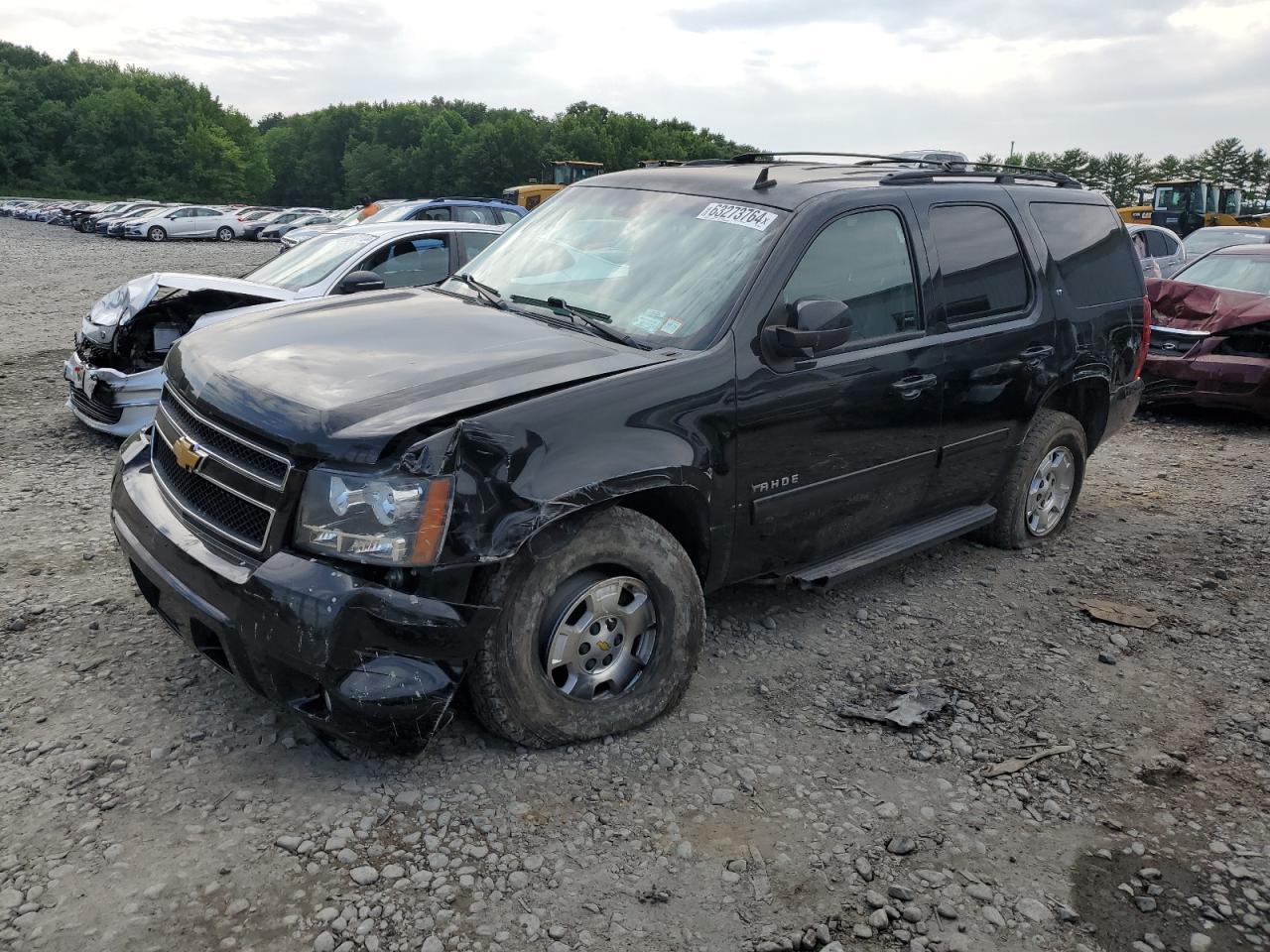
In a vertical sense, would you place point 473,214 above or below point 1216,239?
above

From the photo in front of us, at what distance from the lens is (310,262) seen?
855 cm

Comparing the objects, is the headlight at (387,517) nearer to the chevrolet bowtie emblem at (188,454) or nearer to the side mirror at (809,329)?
the chevrolet bowtie emblem at (188,454)

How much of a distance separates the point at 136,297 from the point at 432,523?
5453 mm

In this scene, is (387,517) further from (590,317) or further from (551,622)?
(590,317)

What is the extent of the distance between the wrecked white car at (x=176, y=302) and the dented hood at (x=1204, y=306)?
21.1ft

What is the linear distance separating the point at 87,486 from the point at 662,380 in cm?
442

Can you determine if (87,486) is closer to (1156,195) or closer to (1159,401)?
(1159,401)

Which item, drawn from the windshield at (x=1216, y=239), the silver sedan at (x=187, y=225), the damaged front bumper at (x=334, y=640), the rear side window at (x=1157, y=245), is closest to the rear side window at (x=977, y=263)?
the damaged front bumper at (x=334, y=640)

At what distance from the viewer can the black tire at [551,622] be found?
128 inches

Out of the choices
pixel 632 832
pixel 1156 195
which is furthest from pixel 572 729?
pixel 1156 195

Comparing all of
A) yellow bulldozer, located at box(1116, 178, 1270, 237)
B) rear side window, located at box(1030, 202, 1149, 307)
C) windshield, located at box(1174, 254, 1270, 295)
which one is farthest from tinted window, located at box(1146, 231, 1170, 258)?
rear side window, located at box(1030, 202, 1149, 307)

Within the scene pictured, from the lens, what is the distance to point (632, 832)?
10.4 feet

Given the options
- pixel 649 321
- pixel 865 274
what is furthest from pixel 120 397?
pixel 865 274

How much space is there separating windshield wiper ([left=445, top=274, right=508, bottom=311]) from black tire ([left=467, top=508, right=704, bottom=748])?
128 cm
